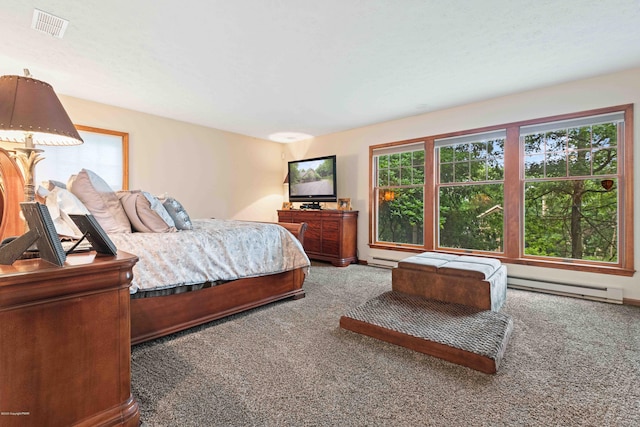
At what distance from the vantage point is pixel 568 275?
11.1 feet

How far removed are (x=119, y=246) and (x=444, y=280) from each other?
2518mm

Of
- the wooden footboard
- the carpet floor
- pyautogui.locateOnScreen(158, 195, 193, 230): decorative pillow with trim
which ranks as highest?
pyautogui.locateOnScreen(158, 195, 193, 230): decorative pillow with trim

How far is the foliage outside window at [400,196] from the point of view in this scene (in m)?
4.70

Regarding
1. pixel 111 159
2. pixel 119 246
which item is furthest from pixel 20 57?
pixel 119 246

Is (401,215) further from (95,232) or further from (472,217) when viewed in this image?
(95,232)

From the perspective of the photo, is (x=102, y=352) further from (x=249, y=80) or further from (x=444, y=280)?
(x=249, y=80)

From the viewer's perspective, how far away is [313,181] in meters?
5.64

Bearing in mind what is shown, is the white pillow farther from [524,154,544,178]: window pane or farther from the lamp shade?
[524,154,544,178]: window pane

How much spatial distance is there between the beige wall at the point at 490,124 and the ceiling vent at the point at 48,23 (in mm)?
4049

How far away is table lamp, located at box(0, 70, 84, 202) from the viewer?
133 cm

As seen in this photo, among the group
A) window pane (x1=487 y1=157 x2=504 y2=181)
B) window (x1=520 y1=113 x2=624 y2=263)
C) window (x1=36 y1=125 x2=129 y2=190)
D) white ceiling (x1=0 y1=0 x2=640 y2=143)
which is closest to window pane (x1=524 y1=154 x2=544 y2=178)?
window (x1=520 y1=113 x2=624 y2=263)

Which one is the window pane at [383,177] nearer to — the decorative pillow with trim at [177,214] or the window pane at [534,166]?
the window pane at [534,166]

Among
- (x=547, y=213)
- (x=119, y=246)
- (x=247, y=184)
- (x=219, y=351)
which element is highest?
(x=247, y=184)

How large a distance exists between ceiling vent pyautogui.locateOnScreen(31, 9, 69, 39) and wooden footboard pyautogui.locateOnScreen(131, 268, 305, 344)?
7.12 ft
